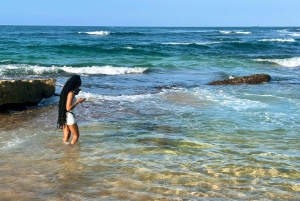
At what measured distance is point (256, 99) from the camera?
11047 millimetres

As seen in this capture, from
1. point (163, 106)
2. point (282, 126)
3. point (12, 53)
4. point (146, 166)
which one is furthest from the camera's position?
point (12, 53)

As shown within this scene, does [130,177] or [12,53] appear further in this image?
[12,53]

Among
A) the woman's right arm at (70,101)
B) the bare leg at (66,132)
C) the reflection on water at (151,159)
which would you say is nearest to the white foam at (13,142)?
the reflection on water at (151,159)

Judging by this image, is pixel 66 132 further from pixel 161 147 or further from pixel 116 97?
pixel 116 97

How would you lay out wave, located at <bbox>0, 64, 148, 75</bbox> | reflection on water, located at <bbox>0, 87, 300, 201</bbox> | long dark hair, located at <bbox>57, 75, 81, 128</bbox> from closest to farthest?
reflection on water, located at <bbox>0, 87, 300, 201</bbox> < long dark hair, located at <bbox>57, 75, 81, 128</bbox> < wave, located at <bbox>0, 64, 148, 75</bbox>

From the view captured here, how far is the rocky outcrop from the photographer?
8719 millimetres

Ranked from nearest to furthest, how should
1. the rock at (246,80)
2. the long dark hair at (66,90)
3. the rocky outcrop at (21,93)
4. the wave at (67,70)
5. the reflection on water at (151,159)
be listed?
the reflection on water at (151,159) → the long dark hair at (66,90) → the rocky outcrop at (21,93) → the rock at (246,80) → the wave at (67,70)

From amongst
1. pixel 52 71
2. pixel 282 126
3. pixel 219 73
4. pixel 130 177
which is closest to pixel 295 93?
pixel 282 126

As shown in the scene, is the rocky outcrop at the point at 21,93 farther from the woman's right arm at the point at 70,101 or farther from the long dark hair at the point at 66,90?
the woman's right arm at the point at 70,101

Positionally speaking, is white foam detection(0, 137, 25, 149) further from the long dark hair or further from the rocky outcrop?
the rocky outcrop

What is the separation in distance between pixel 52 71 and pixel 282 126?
12790mm

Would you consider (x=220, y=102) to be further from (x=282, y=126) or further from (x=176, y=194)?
(x=176, y=194)

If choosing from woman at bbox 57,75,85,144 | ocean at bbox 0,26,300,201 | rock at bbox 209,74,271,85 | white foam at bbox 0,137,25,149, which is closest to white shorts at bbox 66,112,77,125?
woman at bbox 57,75,85,144

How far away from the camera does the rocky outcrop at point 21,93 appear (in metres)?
8.72
